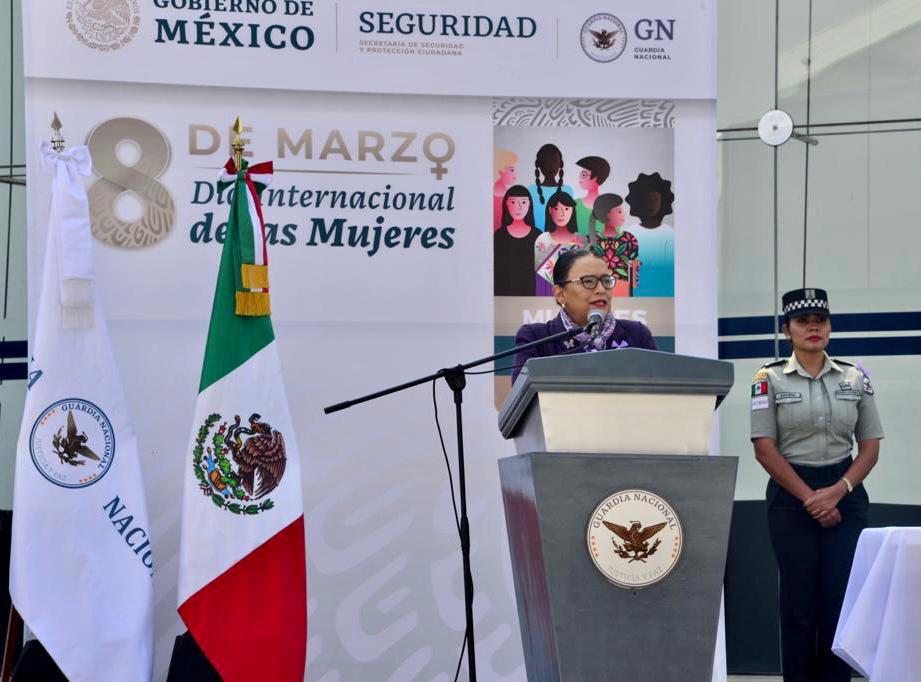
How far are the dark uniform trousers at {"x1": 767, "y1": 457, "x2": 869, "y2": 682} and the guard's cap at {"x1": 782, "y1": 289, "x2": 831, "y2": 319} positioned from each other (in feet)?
1.72

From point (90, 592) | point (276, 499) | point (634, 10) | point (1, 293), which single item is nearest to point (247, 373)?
point (276, 499)

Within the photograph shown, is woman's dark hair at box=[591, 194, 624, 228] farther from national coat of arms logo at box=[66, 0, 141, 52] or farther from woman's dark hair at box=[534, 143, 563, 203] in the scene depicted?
national coat of arms logo at box=[66, 0, 141, 52]

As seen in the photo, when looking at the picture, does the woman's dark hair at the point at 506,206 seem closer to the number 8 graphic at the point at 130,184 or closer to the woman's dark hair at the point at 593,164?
the woman's dark hair at the point at 593,164

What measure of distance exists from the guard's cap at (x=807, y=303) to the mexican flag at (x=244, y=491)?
5.76ft

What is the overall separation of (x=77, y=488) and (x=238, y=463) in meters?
0.51

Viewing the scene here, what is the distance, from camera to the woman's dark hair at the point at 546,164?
467cm

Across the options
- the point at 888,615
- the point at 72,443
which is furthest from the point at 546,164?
the point at 888,615

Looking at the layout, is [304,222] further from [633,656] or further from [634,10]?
[633,656]

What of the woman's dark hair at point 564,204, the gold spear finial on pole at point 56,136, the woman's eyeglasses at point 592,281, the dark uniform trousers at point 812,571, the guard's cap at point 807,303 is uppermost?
the gold spear finial on pole at point 56,136

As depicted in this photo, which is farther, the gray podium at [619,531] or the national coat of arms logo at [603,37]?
the national coat of arms logo at [603,37]

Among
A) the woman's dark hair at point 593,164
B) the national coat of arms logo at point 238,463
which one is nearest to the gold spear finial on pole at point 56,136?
the national coat of arms logo at point 238,463

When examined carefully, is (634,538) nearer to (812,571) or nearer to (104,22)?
(812,571)

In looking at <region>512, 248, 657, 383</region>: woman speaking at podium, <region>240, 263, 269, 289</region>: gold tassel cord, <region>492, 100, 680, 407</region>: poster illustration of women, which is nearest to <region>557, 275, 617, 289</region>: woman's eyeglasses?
<region>512, 248, 657, 383</region>: woman speaking at podium

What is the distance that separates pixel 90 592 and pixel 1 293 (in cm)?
156
